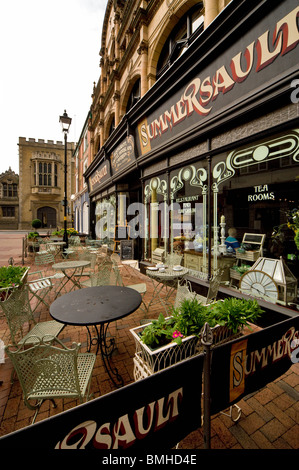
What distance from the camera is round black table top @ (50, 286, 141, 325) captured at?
254 centimetres

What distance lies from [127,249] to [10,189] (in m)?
44.6

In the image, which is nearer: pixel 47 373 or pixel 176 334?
pixel 47 373

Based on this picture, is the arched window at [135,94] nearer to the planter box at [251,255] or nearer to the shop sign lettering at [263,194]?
the shop sign lettering at [263,194]

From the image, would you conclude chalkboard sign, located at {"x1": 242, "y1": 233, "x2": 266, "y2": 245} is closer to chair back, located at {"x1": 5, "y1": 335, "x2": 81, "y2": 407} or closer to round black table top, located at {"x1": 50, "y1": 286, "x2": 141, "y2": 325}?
round black table top, located at {"x1": 50, "y1": 286, "x2": 141, "y2": 325}

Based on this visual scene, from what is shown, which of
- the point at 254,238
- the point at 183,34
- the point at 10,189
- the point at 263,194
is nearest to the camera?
the point at 263,194

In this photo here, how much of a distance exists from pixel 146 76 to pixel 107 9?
1056 cm

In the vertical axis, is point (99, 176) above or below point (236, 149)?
above

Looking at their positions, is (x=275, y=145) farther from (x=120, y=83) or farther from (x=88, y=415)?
(x=120, y=83)

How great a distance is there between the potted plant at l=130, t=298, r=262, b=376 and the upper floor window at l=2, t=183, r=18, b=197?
50853 millimetres

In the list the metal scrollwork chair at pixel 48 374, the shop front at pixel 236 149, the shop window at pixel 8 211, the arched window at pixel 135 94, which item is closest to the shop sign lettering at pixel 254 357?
the metal scrollwork chair at pixel 48 374

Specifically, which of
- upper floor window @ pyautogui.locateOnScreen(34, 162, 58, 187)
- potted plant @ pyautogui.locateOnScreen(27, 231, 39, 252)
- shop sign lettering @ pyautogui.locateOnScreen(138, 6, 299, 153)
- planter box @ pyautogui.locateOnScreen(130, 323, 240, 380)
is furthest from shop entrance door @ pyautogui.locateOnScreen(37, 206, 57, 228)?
planter box @ pyautogui.locateOnScreen(130, 323, 240, 380)

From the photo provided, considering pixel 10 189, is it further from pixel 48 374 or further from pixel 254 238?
pixel 48 374

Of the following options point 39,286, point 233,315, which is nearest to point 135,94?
point 39,286

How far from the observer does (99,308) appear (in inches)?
111
